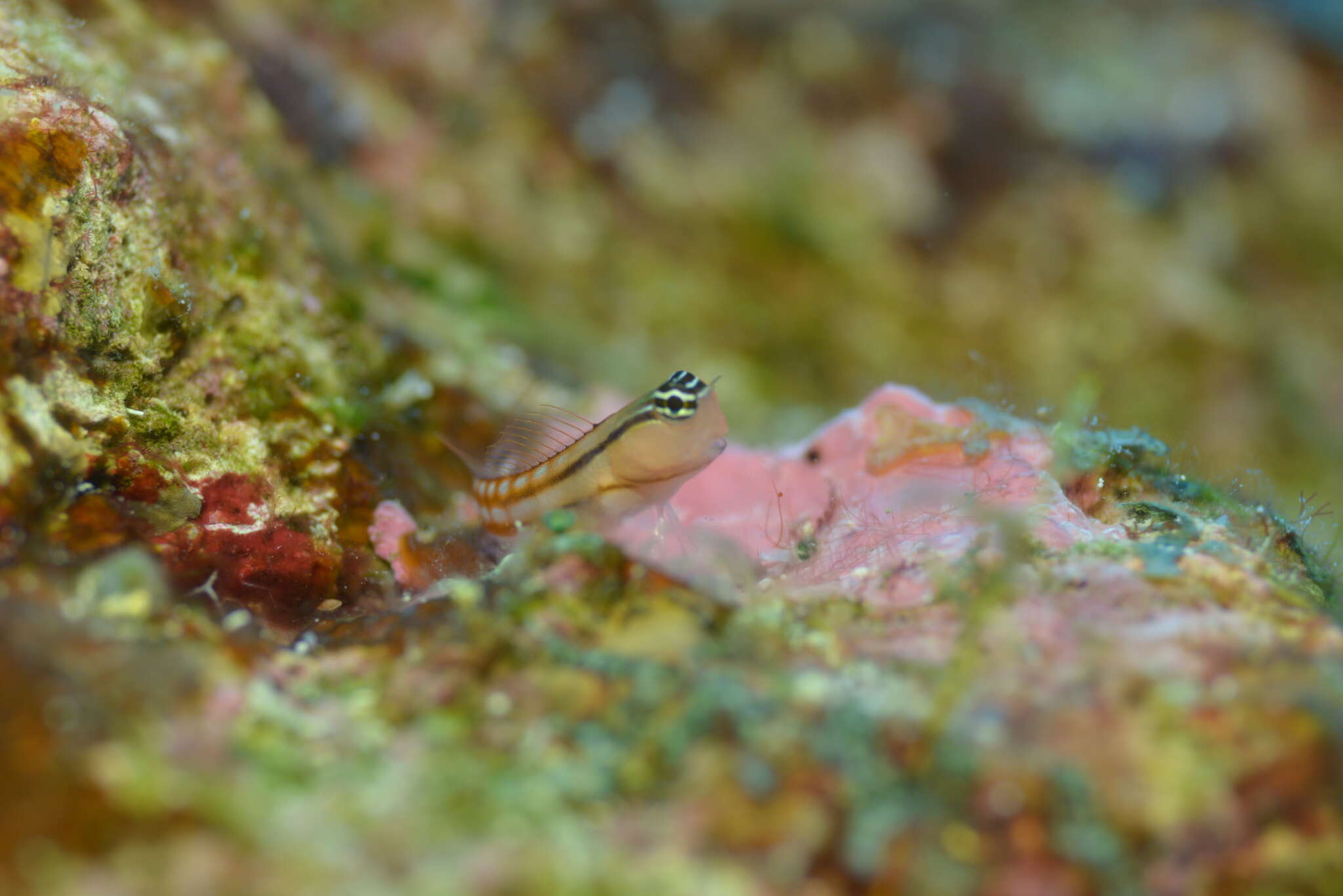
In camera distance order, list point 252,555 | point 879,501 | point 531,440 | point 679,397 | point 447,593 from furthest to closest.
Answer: point 531,440
point 879,501
point 679,397
point 252,555
point 447,593

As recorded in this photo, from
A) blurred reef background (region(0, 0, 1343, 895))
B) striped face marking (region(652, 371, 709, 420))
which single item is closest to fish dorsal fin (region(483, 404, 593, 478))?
blurred reef background (region(0, 0, 1343, 895))

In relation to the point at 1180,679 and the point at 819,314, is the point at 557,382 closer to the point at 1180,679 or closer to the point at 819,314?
the point at 819,314

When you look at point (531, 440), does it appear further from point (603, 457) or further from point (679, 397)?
point (679, 397)

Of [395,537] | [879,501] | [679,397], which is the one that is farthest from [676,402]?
[395,537]

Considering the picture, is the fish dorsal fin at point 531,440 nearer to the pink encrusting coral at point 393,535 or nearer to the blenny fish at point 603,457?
the blenny fish at point 603,457

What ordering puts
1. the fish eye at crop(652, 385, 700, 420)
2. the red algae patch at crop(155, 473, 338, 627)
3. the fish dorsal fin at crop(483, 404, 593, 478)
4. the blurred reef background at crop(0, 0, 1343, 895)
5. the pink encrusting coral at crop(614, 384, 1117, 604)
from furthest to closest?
the fish dorsal fin at crop(483, 404, 593, 478)
the fish eye at crop(652, 385, 700, 420)
the red algae patch at crop(155, 473, 338, 627)
the pink encrusting coral at crop(614, 384, 1117, 604)
the blurred reef background at crop(0, 0, 1343, 895)

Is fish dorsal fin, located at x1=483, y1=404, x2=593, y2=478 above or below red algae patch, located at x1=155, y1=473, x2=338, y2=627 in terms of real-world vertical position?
above

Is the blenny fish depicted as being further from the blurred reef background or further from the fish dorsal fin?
the blurred reef background


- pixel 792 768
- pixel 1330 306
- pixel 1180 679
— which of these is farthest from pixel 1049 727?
pixel 1330 306
